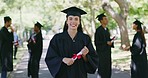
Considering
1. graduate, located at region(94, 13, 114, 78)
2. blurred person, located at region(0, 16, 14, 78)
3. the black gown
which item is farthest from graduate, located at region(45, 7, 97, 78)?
blurred person, located at region(0, 16, 14, 78)

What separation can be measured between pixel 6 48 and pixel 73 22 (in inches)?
226

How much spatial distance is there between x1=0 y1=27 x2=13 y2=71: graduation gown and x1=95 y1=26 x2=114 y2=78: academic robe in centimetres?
261

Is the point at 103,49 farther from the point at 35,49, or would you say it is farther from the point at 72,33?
the point at 72,33

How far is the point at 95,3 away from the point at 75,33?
2889 cm

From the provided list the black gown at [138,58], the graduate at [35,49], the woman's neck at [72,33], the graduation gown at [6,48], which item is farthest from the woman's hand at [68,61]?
the graduate at [35,49]

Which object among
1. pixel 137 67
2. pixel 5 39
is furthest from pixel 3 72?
pixel 137 67

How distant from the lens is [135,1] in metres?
28.7

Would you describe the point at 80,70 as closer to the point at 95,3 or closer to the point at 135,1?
the point at 135,1

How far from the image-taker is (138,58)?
10406 millimetres

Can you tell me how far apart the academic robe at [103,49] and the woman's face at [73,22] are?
451 centimetres

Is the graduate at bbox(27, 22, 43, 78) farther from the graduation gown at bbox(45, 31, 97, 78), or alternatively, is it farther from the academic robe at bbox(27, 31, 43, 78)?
the graduation gown at bbox(45, 31, 97, 78)

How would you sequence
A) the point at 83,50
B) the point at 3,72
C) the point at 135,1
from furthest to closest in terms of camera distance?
the point at 135,1 < the point at 3,72 < the point at 83,50

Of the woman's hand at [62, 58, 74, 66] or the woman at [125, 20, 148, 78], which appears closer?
the woman's hand at [62, 58, 74, 66]

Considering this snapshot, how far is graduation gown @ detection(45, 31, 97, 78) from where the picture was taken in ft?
18.3
